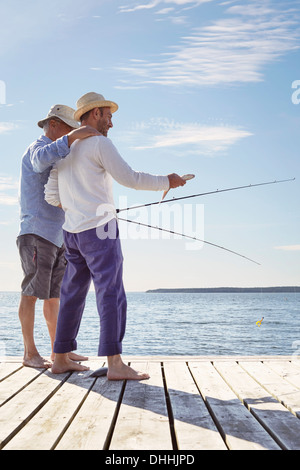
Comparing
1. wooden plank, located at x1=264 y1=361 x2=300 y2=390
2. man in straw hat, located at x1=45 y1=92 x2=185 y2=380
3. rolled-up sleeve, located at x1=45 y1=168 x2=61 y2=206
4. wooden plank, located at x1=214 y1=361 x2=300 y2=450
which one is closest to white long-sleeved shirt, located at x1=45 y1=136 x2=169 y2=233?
man in straw hat, located at x1=45 y1=92 x2=185 y2=380

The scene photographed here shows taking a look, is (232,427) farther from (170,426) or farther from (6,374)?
(6,374)

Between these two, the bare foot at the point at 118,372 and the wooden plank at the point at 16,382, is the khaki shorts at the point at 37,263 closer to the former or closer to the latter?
the wooden plank at the point at 16,382

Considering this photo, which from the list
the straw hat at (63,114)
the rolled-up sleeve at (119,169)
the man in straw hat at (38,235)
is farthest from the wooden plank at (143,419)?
the straw hat at (63,114)

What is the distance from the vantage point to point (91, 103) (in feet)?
9.64

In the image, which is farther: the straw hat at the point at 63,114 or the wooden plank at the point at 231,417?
the straw hat at the point at 63,114

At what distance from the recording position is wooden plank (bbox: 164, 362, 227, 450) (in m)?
1.85

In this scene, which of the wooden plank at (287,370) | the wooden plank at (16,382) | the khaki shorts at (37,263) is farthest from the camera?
the khaki shorts at (37,263)

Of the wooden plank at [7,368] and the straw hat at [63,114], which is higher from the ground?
the straw hat at [63,114]

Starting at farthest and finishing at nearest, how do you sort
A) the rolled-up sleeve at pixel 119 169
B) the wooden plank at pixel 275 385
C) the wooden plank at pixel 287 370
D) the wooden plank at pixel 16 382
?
the wooden plank at pixel 287 370, the rolled-up sleeve at pixel 119 169, the wooden plank at pixel 16 382, the wooden plank at pixel 275 385

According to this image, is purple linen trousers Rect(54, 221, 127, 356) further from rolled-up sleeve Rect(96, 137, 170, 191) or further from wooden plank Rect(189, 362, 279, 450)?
wooden plank Rect(189, 362, 279, 450)

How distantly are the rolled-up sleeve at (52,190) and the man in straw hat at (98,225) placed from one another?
7 centimetres

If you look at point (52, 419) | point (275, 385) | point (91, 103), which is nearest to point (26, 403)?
point (52, 419)

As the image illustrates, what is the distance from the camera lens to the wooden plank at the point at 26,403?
2037 mm

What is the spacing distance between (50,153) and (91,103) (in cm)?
37
